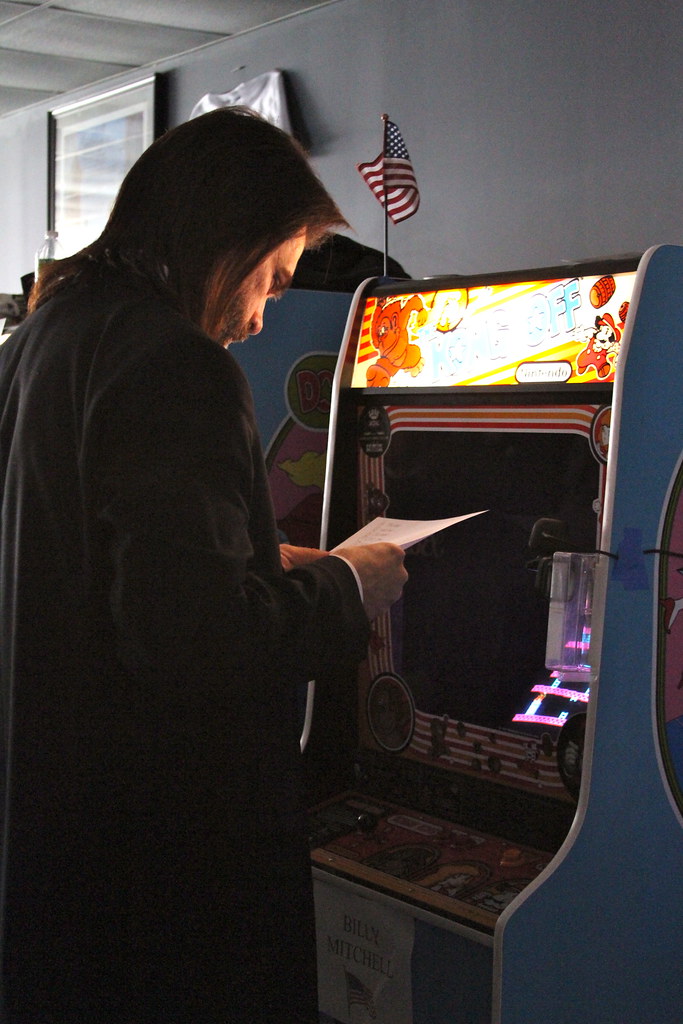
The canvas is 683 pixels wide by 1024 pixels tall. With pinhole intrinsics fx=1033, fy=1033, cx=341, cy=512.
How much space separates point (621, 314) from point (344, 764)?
1071 millimetres

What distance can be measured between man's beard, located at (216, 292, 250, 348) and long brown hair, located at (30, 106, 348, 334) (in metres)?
0.02

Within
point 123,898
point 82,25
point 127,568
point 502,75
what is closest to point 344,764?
point 123,898

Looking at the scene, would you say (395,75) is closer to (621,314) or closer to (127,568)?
(621,314)

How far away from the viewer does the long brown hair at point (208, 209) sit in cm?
115

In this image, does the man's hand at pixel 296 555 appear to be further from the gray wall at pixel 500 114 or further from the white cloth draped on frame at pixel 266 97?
the white cloth draped on frame at pixel 266 97

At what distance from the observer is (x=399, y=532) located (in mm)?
1502

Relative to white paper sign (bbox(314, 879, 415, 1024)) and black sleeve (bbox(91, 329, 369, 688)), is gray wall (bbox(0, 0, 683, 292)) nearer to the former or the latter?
white paper sign (bbox(314, 879, 415, 1024))

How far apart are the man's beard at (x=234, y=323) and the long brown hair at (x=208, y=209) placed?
0.05 ft

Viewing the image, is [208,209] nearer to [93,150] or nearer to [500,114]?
[500,114]

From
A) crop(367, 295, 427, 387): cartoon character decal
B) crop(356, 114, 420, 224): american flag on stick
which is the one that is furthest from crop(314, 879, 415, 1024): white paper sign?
crop(356, 114, 420, 224): american flag on stick

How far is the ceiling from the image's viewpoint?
3.76m

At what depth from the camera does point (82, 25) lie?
407cm

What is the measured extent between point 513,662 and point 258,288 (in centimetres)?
91

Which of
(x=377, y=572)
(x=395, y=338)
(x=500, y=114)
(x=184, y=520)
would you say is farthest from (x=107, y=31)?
(x=184, y=520)
